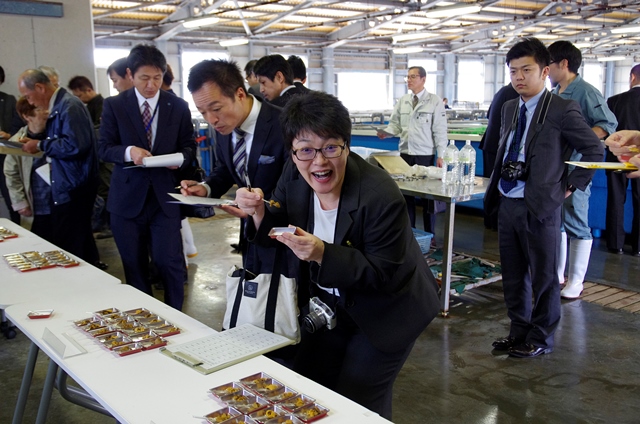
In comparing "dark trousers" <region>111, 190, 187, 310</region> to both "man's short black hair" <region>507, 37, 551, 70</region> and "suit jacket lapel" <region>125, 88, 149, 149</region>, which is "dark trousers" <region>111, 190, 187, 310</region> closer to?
"suit jacket lapel" <region>125, 88, 149, 149</region>

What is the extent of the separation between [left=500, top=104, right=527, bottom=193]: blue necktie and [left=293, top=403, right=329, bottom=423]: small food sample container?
6.32 ft

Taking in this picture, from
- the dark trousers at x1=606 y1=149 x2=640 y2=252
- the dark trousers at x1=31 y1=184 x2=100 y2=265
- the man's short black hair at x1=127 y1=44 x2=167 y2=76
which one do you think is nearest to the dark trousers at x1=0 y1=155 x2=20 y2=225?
the dark trousers at x1=31 y1=184 x2=100 y2=265

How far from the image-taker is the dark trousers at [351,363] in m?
1.70

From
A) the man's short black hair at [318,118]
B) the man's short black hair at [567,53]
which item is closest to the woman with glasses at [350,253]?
the man's short black hair at [318,118]

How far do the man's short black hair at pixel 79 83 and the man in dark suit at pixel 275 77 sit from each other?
168 centimetres

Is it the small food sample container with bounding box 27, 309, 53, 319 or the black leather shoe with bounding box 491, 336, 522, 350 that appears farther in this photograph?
the black leather shoe with bounding box 491, 336, 522, 350

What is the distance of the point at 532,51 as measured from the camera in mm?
2738

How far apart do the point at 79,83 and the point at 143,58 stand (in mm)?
2445

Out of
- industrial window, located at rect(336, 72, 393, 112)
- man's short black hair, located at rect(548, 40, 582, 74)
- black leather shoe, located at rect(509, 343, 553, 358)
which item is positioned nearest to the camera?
black leather shoe, located at rect(509, 343, 553, 358)

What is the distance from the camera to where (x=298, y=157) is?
5.32 feet

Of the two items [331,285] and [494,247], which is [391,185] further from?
[494,247]

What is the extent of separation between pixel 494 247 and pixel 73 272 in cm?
400

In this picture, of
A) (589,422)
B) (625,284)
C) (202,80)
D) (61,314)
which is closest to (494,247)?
(625,284)

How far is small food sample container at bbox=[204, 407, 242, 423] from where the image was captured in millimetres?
1249
